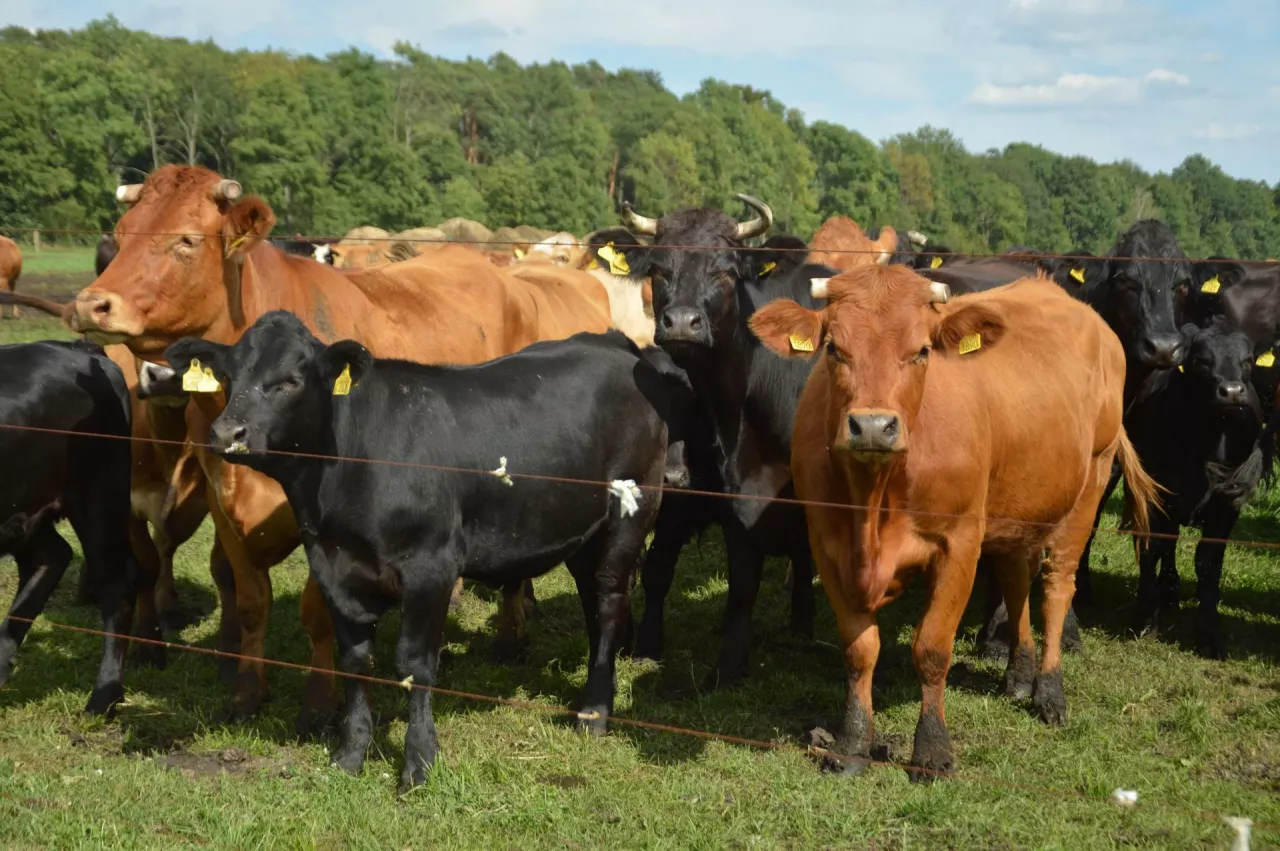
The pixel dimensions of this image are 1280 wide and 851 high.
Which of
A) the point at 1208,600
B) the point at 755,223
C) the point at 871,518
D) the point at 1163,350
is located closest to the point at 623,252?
the point at 755,223

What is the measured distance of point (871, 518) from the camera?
5.25m

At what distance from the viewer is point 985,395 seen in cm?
590

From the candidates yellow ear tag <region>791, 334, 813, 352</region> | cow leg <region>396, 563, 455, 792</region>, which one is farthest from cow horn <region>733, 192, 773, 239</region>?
cow leg <region>396, 563, 455, 792</region>

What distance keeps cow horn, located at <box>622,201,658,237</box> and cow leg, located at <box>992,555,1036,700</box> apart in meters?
2.95

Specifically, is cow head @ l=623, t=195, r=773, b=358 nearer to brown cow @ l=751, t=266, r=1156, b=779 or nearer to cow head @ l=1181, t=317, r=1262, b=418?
brown cow @ l=751, t=266, r=1156, b=779

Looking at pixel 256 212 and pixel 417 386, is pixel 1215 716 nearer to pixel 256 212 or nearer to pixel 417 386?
pixel 417 386

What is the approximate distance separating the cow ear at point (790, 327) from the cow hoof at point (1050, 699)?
7.61 ft

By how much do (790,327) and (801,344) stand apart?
0.09 metres

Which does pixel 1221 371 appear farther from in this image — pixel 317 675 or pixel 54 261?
pixel 54 261

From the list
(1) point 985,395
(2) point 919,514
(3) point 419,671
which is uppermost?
(1) point 985,395

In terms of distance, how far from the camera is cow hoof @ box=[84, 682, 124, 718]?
6.09m

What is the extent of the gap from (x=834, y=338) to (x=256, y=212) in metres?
3.00

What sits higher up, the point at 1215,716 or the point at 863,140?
the point at 863,140

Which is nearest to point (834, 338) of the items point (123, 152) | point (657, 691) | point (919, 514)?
point (919, 514)
